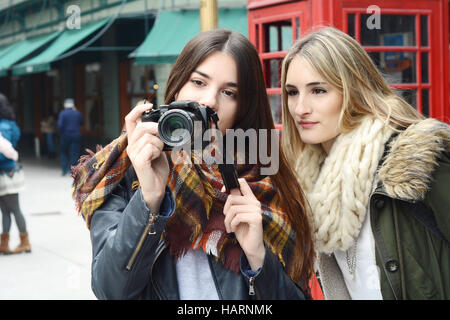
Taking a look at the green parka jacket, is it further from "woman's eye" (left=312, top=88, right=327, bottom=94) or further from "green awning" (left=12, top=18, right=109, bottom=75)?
"green awning" (left=12, top=18, right=109, bottom=75)

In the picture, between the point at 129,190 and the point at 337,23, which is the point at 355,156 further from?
the point at 337,23

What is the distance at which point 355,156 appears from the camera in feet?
5.85

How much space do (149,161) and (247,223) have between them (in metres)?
0.31

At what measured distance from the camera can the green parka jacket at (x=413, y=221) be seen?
5.29 feet

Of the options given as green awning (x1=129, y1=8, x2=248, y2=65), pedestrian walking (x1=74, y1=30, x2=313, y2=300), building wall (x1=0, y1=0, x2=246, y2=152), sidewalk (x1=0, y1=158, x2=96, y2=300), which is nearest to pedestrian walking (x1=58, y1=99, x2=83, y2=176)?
building wall (x1=0, y1=0, x2=246, y2=152)

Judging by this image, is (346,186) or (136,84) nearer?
(346,186)

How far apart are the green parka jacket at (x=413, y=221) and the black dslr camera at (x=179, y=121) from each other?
0.60 meters

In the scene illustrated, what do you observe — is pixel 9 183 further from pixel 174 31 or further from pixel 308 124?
pixel 174 31

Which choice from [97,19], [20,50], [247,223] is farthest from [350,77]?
[20,50]

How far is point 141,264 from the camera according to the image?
1.43 metres

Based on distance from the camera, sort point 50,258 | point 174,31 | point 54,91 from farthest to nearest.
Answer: point 54,91 < point 174,31 < point 50,258

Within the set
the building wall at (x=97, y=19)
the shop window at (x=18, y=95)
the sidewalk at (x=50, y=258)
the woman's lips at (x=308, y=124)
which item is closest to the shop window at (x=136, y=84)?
the building wall at (x=97, y=19)

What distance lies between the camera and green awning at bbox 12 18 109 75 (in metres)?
11.7

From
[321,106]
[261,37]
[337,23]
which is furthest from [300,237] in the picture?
[261,37]
